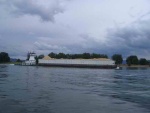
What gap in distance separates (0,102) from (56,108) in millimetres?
5152

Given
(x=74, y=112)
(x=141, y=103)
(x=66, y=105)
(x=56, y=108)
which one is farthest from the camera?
(x=141, y=103)

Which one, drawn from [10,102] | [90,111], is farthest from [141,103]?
[10,102]

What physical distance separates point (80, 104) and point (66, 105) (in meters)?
1.44

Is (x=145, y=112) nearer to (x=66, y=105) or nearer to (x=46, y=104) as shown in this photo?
(x=66, y=105)

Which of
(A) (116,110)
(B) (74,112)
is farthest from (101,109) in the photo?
(B) (74,112)

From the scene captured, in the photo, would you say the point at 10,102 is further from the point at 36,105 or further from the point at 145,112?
the point at 145,112

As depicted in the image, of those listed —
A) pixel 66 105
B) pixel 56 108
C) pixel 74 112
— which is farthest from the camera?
pixel 66 105

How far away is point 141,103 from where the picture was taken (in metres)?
27.6

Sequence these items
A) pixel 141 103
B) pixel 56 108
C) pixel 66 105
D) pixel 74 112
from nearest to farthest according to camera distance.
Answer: pixel 74 112 < pixel 56 108 < pixel 66 105 < pixel 141 103

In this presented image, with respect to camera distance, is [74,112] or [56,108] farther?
[56,108]

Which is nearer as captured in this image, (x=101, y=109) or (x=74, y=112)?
(x=74, y=112)

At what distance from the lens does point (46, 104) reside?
25.1 meters

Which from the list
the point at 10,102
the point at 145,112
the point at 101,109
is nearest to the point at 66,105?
the point at 101,109

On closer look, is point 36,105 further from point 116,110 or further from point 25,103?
point 116,110
